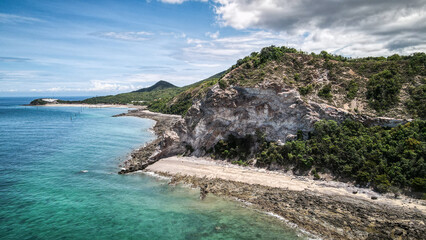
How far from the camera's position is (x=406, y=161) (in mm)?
27406

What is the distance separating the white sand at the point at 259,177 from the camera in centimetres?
2609

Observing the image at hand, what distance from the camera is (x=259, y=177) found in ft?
109

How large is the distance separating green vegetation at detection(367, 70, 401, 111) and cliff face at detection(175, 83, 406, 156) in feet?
12.1

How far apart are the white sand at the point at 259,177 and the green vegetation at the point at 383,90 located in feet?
53.7

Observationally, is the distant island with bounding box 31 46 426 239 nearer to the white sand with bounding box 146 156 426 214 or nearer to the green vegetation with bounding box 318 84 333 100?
the green vegetation with bounding box 318 84 333 100

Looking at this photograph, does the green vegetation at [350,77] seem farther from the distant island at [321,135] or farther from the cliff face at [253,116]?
the cliff face at [253,116]

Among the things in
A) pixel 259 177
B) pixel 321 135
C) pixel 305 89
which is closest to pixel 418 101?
pixel 321 135

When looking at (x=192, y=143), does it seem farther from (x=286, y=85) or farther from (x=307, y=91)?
(x=307, y=91)

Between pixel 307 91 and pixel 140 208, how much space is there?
→ 3290cm

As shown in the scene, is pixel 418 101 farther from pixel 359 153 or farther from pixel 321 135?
pixel 321 135

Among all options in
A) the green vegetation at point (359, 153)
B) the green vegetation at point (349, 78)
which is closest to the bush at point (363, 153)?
the green vegetation at point (359, 153)

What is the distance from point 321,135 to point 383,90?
45.6ft

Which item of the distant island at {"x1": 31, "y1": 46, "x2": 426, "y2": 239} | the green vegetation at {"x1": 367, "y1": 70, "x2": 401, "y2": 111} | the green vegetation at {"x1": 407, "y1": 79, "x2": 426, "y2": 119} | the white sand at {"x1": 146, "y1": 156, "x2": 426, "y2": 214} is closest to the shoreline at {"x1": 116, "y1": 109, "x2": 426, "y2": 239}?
the white sand at {"x1": 146, "y1": 156, "x2": 426, "y2": 214}

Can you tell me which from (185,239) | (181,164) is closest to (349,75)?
(181,164)
